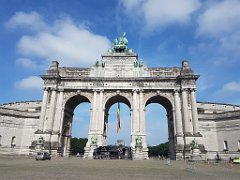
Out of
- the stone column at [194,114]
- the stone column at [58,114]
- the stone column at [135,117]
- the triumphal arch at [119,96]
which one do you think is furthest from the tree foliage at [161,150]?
the stone column at [58,114]

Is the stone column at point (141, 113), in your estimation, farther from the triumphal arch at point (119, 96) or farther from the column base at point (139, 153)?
the column base at point (139, 153)

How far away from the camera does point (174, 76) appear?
153 ft

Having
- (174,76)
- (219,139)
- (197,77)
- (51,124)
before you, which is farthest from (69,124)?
(219,139)

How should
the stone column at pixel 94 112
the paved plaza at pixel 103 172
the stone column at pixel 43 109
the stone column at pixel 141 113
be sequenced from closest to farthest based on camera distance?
the paved plaza at pixel 103 172 → the stone column at pixel 141 113 → the stone column at pixel 94 112 → the stone column at pixel 43 109

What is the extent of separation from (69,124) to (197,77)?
98.8 feet

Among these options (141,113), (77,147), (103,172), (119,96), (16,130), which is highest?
(119,96)

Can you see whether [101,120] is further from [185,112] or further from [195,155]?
[195,155]

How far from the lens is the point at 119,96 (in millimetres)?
46906

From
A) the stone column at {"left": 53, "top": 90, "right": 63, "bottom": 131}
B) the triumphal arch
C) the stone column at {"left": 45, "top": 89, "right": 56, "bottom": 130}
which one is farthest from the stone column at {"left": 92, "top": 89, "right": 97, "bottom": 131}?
the stone column at {"left": 45, "top": 89, "right": 56, "bottom": 130}

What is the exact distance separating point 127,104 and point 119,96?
4237 millimetres

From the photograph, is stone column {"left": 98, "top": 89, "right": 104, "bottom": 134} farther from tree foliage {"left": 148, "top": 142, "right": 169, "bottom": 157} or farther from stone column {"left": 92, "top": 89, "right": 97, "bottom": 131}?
tree foliage {"left": 148, "top": 142, "right": 169, "bottom": 157}

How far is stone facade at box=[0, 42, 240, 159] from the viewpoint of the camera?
42594 millimetres

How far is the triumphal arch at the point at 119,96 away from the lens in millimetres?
42562

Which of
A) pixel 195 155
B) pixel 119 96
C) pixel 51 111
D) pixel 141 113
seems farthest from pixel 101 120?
pixel 195 155
